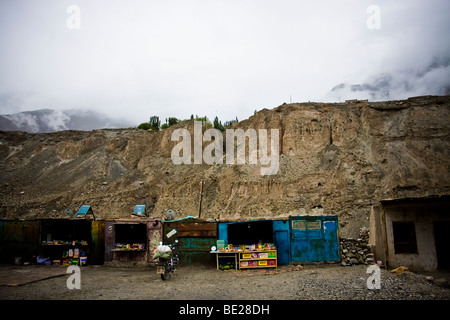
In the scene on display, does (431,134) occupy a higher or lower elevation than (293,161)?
higher

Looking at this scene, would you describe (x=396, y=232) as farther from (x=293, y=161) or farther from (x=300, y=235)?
(x=293, y=161)

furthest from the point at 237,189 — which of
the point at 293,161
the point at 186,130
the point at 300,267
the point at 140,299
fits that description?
the point at 140,299

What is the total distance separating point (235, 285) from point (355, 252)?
23.0ft

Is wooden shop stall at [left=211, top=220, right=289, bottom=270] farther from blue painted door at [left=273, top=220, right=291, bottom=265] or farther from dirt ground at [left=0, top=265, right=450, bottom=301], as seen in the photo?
dirt ground at [left=0, top=265, right=450, bottom=301]

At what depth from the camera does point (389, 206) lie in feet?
45.3

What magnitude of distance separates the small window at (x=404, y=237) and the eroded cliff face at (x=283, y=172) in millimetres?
15502

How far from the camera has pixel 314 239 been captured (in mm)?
15656

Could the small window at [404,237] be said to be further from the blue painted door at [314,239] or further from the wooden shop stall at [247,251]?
the wooden shop stall at [247,251]

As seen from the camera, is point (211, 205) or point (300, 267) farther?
point (211, 205)

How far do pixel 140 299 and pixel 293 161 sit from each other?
107 feet

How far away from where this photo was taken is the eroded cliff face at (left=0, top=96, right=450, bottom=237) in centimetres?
3456

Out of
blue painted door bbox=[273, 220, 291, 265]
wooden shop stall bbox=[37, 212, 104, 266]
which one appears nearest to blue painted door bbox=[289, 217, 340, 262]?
blue painted door bbox=[273, 220, 291, 265]

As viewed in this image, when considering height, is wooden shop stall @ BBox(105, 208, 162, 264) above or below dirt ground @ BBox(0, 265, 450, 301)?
above

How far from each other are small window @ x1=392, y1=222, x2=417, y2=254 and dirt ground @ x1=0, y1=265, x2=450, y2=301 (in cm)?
156
